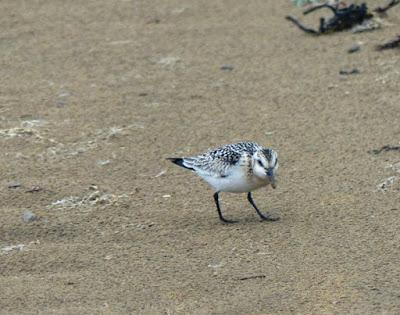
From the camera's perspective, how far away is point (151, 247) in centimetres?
715

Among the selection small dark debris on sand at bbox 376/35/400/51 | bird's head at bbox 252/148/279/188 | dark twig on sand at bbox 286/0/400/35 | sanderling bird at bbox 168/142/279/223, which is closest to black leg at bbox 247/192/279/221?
sanderling bird at bbox 168/142/279/223

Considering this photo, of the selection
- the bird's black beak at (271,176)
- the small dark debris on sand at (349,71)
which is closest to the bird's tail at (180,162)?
the bird's black beak at (271,176)

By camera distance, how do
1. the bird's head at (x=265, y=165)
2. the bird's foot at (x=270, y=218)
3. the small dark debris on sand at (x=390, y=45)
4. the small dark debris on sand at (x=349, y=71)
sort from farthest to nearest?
the small dark debris on sand at (x=390, y=45) → the small dark debris on sand at (x=349, y=71) → the bird's foot at (x=270, y=218) → the bird's head at (x=265, y=165)

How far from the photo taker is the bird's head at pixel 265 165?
7.26 meters

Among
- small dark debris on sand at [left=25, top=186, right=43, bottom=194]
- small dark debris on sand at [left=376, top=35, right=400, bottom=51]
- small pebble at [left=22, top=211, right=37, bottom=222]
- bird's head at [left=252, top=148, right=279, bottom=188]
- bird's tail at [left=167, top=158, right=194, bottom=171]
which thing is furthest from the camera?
small dark debris on sand at [left=376, top=35, right=400, bottom=51]

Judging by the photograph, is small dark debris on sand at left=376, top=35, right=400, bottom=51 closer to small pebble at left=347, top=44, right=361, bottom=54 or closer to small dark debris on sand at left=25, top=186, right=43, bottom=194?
small pebble at left=347, top=44, right=361, bottom=54

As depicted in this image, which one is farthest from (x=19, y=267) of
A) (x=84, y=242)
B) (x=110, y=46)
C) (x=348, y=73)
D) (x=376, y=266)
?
(x=110, y=46)

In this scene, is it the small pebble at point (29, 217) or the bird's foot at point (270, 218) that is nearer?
the bird's foot at point (270, 218)

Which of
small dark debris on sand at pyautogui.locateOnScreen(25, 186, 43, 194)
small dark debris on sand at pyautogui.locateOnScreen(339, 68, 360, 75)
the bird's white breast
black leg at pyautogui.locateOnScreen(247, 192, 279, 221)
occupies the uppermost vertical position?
the bird's white breast

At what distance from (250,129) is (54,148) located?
5.44 ft

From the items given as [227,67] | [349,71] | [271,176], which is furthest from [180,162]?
[227,67]

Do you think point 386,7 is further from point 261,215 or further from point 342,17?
point 261,215

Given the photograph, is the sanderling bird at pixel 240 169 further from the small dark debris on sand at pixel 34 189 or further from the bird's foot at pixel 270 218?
the small dark debris on sand at pixel 34 189

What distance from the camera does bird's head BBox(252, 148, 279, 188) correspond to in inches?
286
